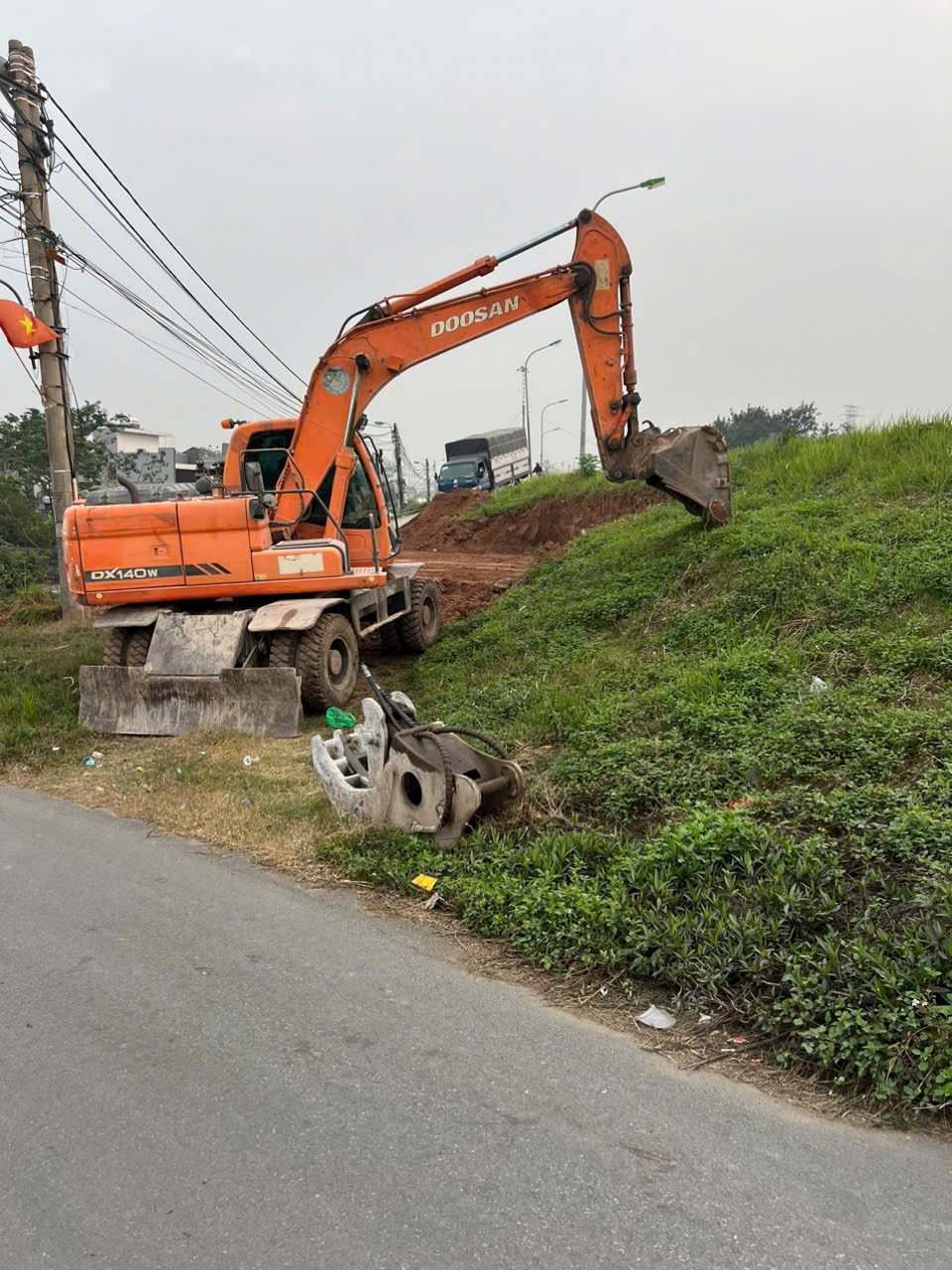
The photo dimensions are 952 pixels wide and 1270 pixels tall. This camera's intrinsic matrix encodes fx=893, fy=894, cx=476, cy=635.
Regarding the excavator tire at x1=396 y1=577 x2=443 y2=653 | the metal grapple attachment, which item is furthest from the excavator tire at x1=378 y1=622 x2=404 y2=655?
the metal grapple attachment

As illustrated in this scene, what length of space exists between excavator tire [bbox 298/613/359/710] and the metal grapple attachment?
286cm

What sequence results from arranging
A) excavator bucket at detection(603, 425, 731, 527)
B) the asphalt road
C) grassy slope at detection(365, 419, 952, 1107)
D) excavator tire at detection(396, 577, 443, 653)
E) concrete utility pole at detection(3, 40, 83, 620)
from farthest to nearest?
concrete utility pole at detection(3, 40, 83, 620), excavator tire at detection(396, 577, 443, 653), excavator bucket at detection(603, 425, 731, 527), grassy slope at detection(365, 419, 952, 1107), the asphalt road

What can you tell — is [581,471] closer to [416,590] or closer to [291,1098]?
[416,590]

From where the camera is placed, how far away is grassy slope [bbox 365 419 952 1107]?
3.22m

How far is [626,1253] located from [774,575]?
247 inches

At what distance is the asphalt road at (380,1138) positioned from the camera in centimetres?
238

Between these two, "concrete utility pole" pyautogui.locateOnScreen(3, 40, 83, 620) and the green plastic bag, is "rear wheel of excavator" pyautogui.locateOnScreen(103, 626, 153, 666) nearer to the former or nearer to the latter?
the green plastic bag

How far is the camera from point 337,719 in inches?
269

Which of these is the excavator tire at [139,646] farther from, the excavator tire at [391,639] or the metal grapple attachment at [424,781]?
the metal grapple attachment at [424,781]

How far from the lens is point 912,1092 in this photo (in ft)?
9.07

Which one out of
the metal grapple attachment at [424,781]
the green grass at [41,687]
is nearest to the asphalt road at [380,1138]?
the metal grapple attachment at [424,781]

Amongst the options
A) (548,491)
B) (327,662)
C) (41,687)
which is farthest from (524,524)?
(41,687)

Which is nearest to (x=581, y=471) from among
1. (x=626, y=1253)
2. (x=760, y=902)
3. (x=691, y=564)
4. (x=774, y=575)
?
(x=691, y=564)

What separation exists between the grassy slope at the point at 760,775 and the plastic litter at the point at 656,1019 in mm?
156
